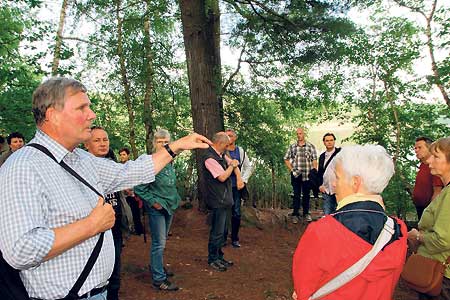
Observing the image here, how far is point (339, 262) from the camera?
1938mm

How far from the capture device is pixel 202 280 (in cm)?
544

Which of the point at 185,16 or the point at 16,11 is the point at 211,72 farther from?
the point at 16,11

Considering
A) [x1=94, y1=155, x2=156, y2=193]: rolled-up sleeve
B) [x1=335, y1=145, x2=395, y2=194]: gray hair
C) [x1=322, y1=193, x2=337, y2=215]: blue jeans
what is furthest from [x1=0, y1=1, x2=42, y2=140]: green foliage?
[x1=335, y1=145, x2=395, y2=194]: gray hair

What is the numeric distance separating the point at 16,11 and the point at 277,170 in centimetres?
715

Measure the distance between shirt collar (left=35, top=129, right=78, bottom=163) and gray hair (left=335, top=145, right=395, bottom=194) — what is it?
1364mm

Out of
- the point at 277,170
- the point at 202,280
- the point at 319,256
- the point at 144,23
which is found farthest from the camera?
the point at 144,23

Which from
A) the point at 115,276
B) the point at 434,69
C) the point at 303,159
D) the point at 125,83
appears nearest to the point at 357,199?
the point at 115,276

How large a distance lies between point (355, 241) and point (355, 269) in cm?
13

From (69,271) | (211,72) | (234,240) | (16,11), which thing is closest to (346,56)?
(211,72)

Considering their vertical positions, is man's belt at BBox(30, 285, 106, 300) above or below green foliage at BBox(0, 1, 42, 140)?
below

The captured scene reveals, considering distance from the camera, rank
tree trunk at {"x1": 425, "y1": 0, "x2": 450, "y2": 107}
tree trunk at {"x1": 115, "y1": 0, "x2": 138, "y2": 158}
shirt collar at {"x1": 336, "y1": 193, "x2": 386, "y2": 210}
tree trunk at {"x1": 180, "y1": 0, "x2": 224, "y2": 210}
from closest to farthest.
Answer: shirt collar at {"x1": 336, "y1": 193, "x2": 386, "y2": 210}, tree trunk at {"x1": 180, "y1": 0, "x2": 224, "y2": 210}, tree trunk at {"x1": 425, "y1": 0, "x2": 450, "y2": 107}, tree trunk at {"x1": 115, "y1": 0, "x2": 138, "y2": 158}

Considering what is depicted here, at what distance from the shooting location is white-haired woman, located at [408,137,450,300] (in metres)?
2.99

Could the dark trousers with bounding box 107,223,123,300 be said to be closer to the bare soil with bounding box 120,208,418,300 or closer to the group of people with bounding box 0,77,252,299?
the bare soil with bounding box 120,208,418,300

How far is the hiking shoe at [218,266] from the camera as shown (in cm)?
582
